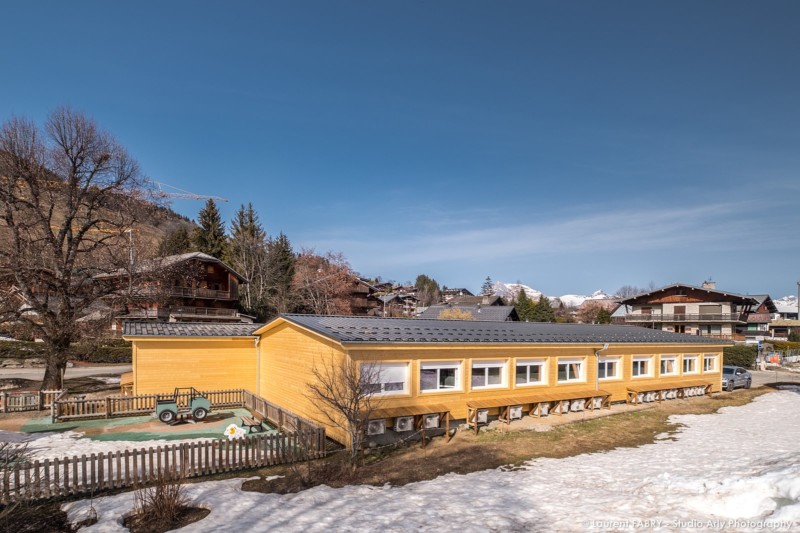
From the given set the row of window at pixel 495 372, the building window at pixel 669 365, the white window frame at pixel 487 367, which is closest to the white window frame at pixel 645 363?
the row of window at pixel 495 372

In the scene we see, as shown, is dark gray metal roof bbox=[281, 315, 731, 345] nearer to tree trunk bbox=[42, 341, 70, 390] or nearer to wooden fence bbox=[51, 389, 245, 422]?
wooden fence bbox=[51, 389, 245, 422]

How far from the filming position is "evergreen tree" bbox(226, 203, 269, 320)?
202 ft

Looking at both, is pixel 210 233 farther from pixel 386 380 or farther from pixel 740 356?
pixel 740 356

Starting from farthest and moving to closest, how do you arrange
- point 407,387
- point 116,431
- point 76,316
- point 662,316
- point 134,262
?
point 662,316
point 134,262
point 76,316
point 116,431
point 407,387

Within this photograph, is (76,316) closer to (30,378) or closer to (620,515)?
(30,378)

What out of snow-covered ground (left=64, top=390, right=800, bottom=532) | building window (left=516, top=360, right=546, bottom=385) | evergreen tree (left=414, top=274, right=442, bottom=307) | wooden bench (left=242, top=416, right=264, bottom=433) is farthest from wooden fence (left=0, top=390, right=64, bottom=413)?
evergreen tree (left=414, top=274, right=442, bottom=307)

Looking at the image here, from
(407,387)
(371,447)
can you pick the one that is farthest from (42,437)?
(407,387)

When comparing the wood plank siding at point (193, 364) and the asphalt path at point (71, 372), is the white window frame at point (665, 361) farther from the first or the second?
the asphalt path at point (71, 372)

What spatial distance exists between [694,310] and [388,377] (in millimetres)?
62627

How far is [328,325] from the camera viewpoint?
16547mm

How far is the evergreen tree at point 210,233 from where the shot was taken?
72750 millimetres

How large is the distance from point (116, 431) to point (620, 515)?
56.2 feet

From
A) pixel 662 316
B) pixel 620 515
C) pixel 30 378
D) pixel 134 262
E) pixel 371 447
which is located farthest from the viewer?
pixel 662 316

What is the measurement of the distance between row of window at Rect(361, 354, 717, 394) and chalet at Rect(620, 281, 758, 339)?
42646mm
